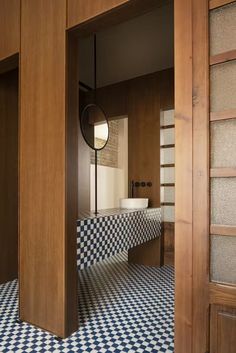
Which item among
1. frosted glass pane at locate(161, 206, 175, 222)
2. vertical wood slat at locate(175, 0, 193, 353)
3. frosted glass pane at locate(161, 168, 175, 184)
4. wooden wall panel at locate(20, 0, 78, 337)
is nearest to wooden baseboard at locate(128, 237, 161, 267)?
frosted glass pane at locate(161, 206, 175, 222)

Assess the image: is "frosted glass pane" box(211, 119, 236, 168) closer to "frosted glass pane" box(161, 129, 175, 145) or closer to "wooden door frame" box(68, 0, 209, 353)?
"wooden door frame" box(68, 0, 209, 353)

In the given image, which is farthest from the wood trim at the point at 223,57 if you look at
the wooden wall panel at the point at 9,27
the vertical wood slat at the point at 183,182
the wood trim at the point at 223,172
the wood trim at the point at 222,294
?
the wooden wall panel at the point at 9,27

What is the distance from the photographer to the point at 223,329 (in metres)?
1.25

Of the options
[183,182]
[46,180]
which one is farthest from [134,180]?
[183,182]

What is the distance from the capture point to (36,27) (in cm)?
222

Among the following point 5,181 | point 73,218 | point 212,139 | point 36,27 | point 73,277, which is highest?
point 36,27

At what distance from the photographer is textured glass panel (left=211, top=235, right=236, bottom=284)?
1248 mm

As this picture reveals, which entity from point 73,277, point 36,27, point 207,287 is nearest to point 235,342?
point 207,287

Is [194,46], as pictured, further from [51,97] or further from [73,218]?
[73,218]

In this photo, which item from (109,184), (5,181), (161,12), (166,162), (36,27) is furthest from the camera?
(109,184)

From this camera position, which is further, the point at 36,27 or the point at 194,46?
the point at 36,27

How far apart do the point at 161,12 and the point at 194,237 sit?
2238 millimetres

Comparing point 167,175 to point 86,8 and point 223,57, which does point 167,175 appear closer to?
point 86,8

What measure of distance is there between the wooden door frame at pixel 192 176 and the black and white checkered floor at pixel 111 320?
2.31ft
